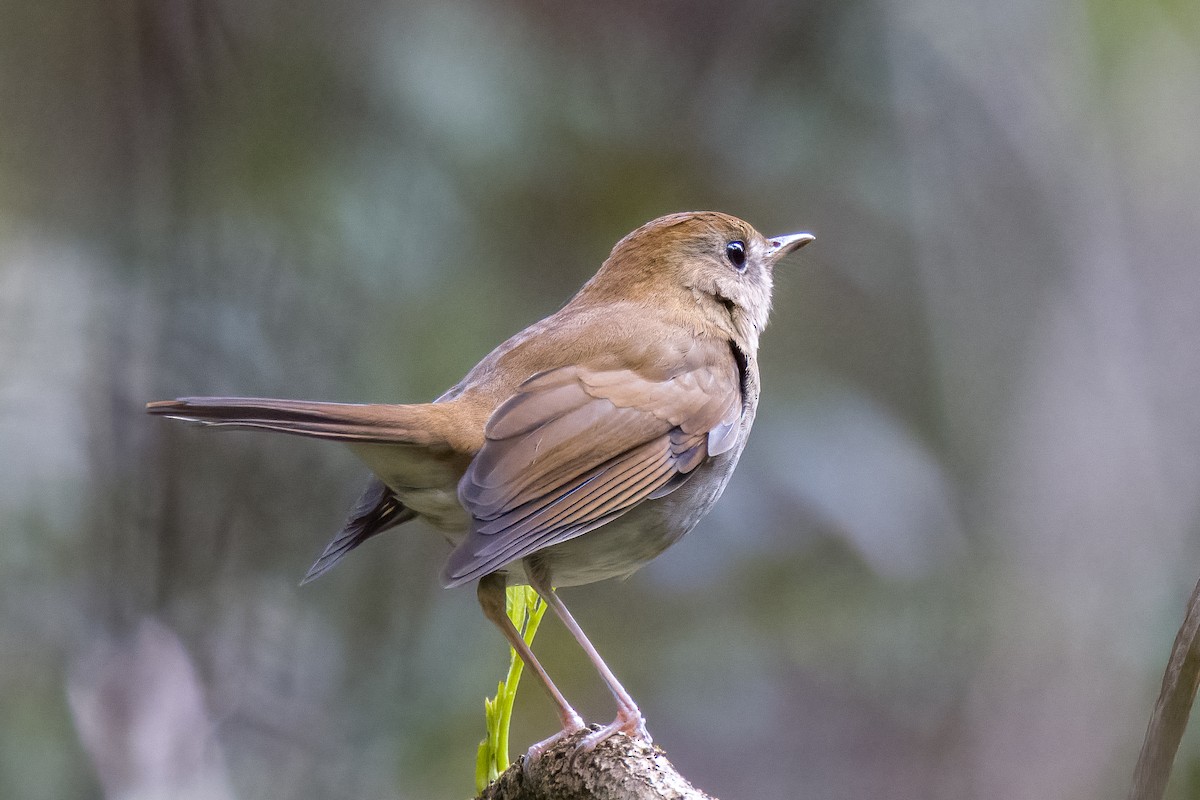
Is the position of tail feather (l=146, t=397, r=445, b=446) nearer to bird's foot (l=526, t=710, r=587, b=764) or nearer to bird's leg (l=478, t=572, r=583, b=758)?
bird's leg (l=478, t=572, r=583, b=758)

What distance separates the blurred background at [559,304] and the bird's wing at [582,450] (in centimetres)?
112

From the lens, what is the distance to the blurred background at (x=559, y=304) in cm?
372

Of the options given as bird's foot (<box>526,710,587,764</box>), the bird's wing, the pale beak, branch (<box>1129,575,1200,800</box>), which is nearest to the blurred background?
the pale beak

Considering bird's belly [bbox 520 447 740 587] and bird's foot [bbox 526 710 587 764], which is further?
bird's belly [bbox 520 447 740 587]

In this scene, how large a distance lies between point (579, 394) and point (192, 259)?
6.55ft

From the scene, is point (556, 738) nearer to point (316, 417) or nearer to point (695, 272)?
point (316, 417)

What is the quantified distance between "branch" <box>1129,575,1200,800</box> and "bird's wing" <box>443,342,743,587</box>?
125 cm

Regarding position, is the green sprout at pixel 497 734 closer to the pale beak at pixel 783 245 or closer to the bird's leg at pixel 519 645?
the bird's leg at pixel 519 645

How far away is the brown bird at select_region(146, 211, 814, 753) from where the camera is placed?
2270mm

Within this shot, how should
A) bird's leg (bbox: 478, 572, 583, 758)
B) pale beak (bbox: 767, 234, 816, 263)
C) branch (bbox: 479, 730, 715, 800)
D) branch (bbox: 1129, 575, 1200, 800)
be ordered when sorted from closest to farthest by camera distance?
branch (bbox: 1129, 575, 1200, 800) → branch (bbox: 479, 730, 715, 800) → bird's leg (bbox: 478, 572, 583, 758) → pale beak (bbox: 767, 234, 816, 263)

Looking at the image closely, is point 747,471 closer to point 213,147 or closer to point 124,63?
point 213,147

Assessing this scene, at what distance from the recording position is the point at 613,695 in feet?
7.97

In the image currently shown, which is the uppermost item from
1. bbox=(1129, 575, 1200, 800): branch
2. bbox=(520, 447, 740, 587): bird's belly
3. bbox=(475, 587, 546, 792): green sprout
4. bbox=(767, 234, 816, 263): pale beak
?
bbox=(767, 234, 816, 263): pale beak

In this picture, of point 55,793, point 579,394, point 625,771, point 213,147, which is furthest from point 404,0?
point 625,771
